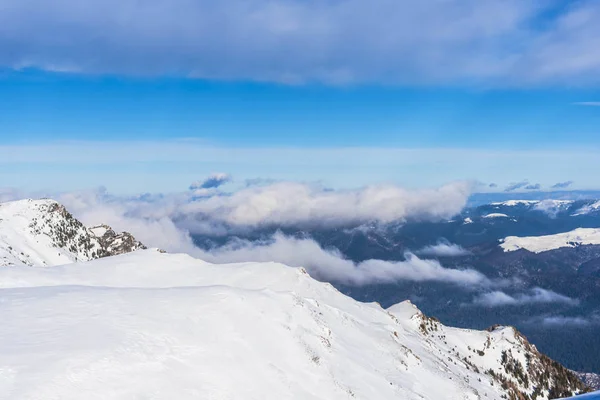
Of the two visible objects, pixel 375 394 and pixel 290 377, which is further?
pixel 375 394

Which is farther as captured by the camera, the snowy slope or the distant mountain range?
the distant mountain range

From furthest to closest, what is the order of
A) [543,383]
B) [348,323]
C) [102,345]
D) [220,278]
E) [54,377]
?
[543,383] < [220,278] < [348,323] < [102,345] < [54,377]

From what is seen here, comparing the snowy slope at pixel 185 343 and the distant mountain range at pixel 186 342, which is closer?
the snowy slope at pixel 185 343

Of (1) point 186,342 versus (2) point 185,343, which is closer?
(2) point 185,343

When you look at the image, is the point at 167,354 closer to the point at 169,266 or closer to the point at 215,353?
the point at 215,353

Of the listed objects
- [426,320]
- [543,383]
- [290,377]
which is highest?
[290,377]

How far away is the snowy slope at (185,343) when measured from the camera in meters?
35.8

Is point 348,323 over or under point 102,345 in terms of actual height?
under

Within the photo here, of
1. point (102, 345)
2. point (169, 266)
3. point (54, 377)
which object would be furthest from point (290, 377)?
point (169, 266)

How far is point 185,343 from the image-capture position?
4600 centimetres

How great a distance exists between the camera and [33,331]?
4169cm

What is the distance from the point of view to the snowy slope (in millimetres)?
35844

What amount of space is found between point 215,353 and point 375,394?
23.1 m

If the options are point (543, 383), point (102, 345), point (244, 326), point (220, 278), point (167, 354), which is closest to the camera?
point (102, 345)
